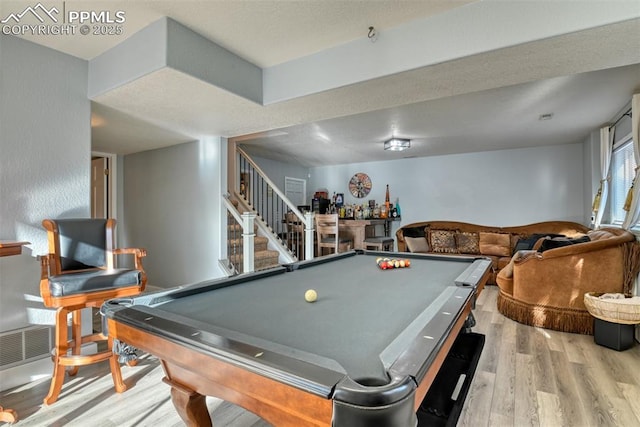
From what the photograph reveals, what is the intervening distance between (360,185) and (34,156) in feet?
18.7

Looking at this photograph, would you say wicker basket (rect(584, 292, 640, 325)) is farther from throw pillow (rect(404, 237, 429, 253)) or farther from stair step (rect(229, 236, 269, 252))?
stair step (rect(229, 236, 269, 252))

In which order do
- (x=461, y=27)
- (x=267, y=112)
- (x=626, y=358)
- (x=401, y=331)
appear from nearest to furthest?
(x=401, y=331) < (x=461, y=27) < (x=626, y=358) < (x=267, y=112)

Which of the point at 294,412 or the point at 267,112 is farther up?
the point at 267,112

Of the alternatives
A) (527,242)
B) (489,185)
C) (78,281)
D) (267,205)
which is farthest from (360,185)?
(78,281)

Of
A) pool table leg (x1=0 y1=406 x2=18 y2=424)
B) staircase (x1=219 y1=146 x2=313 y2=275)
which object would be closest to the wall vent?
pool table leg (x1=0 y1=406 x2=18 y2=424)

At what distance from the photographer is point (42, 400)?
75.5 inches

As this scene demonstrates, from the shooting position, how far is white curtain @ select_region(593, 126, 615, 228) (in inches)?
154

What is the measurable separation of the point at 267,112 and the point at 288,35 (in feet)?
2.81

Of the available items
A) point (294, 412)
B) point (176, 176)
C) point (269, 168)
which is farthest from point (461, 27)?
point (269, 168)

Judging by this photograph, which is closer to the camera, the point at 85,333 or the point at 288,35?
the point at 288,35

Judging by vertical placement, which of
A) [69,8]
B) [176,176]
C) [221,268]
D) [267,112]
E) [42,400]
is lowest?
[42,400]

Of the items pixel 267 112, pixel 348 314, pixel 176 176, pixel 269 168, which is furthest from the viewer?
pixel 269 168

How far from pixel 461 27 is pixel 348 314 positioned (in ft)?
5.92

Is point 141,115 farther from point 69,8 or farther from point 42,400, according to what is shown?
point 42,400
